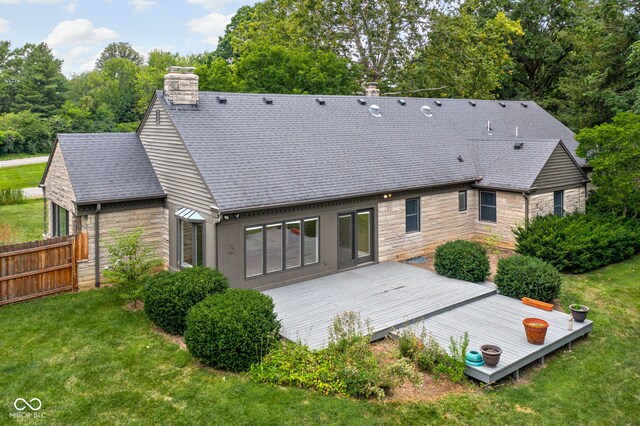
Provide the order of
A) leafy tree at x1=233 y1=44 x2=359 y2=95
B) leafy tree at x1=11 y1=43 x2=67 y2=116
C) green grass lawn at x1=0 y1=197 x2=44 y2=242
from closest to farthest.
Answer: green grass lawn at x1=0 y1=197 x2=44 y2=242
leafy tree at x1=233 y1=44 x2=359 y2=95
leafy tree at x1=11 y1=43 x2=67 y2=116

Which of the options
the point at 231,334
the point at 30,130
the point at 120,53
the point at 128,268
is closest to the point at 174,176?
the point at 128,268

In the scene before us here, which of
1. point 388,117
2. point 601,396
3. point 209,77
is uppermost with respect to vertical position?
point 209,77

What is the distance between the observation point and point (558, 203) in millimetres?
18406

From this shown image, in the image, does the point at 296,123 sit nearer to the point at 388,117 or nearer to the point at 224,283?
the point at 388,117

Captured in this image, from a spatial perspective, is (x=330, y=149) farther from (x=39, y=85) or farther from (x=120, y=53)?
(x=120, y=53)

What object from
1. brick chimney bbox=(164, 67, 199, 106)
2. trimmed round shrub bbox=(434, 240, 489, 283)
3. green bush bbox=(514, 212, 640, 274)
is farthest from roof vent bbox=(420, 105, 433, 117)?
brick chimney bbox=(164, 67, 199, 106)

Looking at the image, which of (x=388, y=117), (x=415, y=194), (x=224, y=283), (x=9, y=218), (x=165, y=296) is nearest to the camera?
(x=165, y=296)

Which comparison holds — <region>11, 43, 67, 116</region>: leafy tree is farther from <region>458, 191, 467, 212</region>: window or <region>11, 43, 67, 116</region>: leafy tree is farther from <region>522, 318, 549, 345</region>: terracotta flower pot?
<region>522, 318, 549, 345</region>: terracotta flower pot

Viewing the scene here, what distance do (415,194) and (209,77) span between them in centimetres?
1887

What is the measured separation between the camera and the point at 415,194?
16.4 metres

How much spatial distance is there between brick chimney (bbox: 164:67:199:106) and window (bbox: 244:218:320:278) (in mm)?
4818

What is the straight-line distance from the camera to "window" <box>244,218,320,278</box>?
12.7 metres

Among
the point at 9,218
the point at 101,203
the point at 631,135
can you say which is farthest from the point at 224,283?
the point at 9,218

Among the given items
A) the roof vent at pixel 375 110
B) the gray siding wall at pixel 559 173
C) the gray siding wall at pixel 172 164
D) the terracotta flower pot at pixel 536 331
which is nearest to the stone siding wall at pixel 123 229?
the gray siding wall at pixel 172 164
